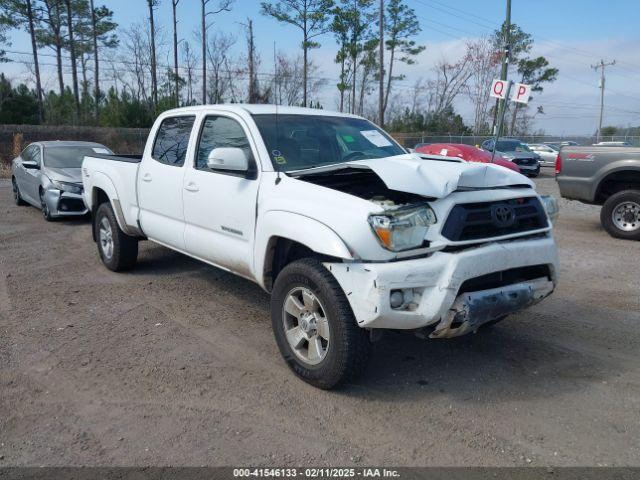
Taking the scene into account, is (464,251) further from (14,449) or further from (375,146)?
(14,449)

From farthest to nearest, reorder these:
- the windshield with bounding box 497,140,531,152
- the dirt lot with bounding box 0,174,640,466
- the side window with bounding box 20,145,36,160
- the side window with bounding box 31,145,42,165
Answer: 1. the windshield with bounding box 497,140,531,152
2. the side window with bounding box 20,145,36,160
3. the side window with bounding box 31,145,42,165
4. the dirt lot with bounding box 0,174,640,466

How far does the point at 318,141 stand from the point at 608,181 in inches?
258

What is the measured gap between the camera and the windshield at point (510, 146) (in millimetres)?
23312

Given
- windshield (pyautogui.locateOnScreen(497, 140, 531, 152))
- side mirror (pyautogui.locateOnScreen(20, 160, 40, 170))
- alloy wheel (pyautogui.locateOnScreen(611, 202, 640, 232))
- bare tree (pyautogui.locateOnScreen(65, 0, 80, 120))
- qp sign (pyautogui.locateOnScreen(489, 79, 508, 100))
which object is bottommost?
alloy wheel (pyautogui.locateOnScreen(611, 202, 640, 232))

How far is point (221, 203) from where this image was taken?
4559 mm

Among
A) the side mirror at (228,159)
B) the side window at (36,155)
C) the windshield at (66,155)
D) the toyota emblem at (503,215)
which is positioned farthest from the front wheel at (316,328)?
the side window at (36,155)

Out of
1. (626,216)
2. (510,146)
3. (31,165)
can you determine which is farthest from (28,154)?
(510,146)

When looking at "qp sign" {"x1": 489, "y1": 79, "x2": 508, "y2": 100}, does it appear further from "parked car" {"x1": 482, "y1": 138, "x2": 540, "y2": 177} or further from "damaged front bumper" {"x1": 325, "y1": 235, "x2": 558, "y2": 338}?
"parked car" {"x1": 482, "y1": 138, "x2": 540, "y2": 177}

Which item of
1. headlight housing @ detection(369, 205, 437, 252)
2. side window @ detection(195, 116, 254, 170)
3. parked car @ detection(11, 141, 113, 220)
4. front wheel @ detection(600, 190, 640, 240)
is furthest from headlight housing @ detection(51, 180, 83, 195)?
front wheel @ detection(600, 190, 640, 240)

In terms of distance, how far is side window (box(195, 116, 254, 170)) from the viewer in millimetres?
4656

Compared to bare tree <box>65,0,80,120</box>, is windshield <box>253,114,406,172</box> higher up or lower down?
lower down

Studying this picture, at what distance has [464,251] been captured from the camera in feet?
11.3

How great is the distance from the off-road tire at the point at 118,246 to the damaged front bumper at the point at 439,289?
3758 millimetres

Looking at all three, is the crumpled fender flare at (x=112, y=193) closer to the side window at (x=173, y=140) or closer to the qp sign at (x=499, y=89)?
the side window at (x=173, y=140)
